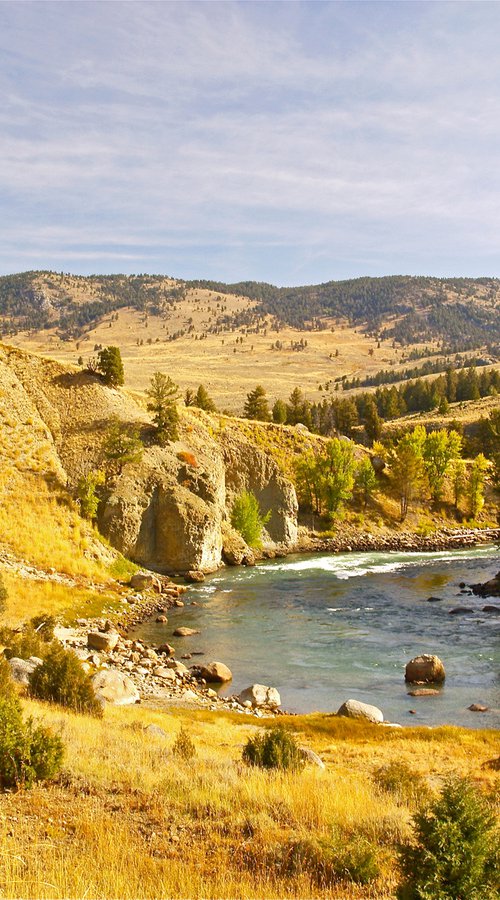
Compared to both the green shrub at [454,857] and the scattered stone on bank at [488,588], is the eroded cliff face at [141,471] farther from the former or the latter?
the green shrub at [454,857]

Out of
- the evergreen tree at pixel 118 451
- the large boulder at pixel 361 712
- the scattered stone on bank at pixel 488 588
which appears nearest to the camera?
the large boulder at pixel 361 712

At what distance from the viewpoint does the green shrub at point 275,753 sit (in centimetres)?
1521

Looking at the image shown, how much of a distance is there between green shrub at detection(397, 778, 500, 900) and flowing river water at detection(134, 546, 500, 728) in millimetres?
17225

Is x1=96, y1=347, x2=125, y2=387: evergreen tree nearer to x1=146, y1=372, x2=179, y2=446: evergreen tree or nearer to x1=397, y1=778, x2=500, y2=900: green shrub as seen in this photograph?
x1=146, y1=372, x2=179, y2=446: evergreen tree

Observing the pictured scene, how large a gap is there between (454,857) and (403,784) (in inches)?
270

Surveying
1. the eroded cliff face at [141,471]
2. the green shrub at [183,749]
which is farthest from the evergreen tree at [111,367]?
the green shrub at [183,749]

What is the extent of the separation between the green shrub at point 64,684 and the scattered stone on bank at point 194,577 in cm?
3258

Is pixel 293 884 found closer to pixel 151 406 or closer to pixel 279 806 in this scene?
pixel 279 806

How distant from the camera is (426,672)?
96.1 ft

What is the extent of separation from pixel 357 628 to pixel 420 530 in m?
50.2

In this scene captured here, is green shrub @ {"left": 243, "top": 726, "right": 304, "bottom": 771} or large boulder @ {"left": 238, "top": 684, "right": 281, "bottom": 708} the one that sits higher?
green shrub @ {"left": 243, "top": 726, "right": 304, "bottom": 771}

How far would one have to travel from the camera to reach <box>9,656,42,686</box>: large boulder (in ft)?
74.3

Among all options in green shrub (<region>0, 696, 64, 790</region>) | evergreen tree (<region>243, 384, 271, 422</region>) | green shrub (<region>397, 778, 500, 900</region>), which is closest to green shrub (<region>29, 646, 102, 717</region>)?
green shrub (<region>0, 696, 64, 790</region>)

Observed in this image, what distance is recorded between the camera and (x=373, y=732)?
2186 cm
